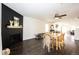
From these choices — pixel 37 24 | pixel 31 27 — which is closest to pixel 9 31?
pixel 31 27

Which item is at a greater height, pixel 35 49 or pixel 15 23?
pixel 15 23

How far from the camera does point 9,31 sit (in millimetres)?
2982

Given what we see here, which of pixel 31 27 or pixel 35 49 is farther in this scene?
pixel 31 27

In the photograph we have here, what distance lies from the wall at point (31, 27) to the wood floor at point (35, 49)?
0.19 metres

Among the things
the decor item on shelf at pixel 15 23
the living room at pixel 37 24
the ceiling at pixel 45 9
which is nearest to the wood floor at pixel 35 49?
the living room at pixel 37 24

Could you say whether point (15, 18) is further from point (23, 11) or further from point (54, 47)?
point (54, 47)

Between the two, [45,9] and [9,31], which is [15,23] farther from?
[45,9]

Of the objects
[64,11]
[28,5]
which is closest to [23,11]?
[28,5]

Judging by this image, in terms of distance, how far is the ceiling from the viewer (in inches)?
107

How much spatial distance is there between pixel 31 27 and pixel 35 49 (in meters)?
0.52

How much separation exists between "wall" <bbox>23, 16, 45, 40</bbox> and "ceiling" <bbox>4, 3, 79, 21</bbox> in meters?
0.10

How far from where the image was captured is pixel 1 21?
2.78m
